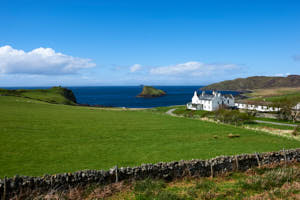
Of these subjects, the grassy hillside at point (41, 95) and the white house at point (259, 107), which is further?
the white house at point (259, 107)

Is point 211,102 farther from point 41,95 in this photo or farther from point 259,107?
point 41,95

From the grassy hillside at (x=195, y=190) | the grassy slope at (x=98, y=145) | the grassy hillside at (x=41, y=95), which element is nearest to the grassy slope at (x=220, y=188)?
the grassy hillside at (x=195, y=190)

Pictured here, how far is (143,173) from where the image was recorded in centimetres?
1684

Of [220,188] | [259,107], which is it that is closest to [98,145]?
[220,188]

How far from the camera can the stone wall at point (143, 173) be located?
13.5 meters

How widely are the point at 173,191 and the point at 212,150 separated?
40.4 ft

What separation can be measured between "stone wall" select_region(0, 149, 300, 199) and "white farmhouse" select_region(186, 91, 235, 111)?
85.2 m

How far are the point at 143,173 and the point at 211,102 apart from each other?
312ft

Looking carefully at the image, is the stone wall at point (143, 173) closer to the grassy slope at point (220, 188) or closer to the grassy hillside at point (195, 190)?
the grassy hillside at point (195, 190)

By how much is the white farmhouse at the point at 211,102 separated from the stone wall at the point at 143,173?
85.2 metres

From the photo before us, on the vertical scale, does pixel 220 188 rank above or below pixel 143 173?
below

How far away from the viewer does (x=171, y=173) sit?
57.7ft

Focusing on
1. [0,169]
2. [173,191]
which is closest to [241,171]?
[173,191]

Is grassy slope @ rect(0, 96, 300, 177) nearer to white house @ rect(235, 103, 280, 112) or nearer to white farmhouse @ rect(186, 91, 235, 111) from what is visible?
white farmhouse @ rect(186, 91, 235, 111)
